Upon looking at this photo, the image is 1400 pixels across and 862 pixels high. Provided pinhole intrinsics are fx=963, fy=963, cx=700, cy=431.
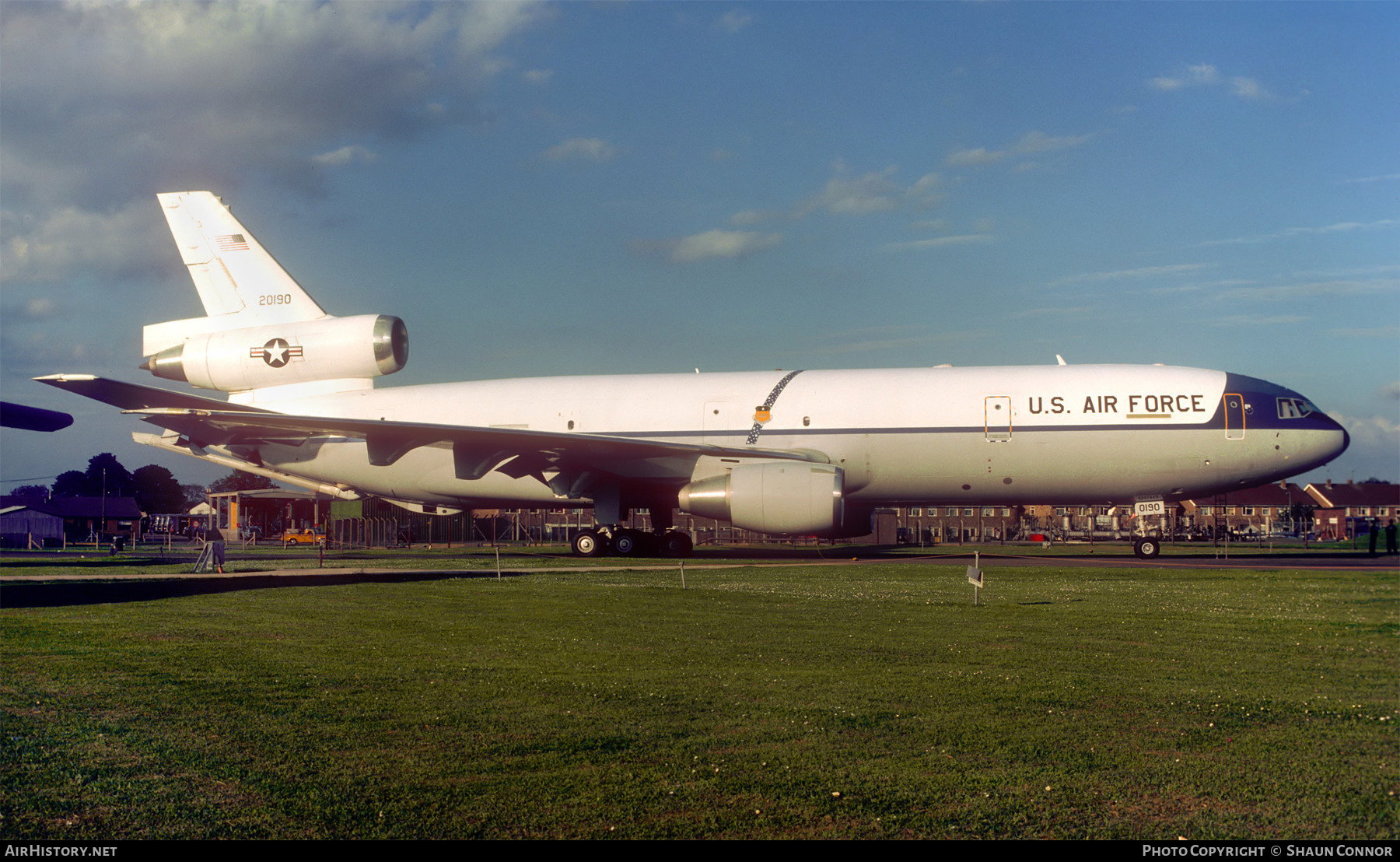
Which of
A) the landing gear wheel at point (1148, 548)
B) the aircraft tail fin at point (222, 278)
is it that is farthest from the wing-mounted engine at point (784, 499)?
the aircraft tail fin at point (222, 278)

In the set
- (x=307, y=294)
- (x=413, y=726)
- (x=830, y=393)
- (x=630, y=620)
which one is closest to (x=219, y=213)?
(x=307, y=294)

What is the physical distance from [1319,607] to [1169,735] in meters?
5.09

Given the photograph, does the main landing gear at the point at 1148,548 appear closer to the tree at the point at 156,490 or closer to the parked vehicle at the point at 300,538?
the parked vehicle at the point at 300,538

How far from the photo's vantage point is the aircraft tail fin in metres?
24.1

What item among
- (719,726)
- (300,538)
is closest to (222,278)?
(719,726)

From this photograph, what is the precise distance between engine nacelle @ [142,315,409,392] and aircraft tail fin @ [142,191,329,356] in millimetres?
299

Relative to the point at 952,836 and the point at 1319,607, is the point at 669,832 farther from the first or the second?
the point at 1319,607

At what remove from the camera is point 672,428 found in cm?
2325

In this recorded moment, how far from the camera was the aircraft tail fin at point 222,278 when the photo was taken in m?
24.1

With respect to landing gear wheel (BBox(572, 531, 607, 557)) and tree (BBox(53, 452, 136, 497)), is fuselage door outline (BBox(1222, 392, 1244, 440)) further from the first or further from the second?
tree (BBox(53, 452, 136, 497))

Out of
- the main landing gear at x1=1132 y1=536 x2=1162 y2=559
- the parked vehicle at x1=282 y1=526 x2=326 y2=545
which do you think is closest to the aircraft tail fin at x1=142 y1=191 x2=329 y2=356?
the main landing gear at x1=1132 y1=536 x2=1162 y2=559

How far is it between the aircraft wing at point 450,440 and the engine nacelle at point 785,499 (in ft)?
4.27

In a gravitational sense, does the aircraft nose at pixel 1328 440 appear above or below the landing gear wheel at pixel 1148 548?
above

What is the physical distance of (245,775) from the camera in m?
4.34
